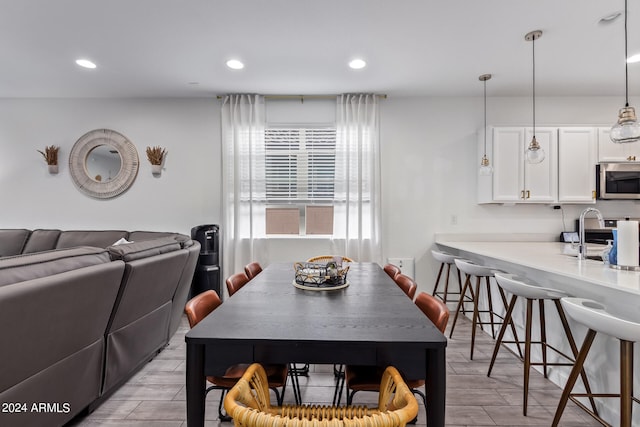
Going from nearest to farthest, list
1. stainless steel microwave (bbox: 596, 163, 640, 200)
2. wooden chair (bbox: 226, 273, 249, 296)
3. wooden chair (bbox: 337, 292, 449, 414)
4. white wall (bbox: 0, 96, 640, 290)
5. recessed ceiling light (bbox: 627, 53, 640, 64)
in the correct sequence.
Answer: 1. wooden chair (bbox: 337, 292, 449, 414)
2. wooden chair (bbox: 226, 273, 249, 296)
3. recessed ceiling light (bbox: 627, 53, 640, 64)
4. stainless steel microwave (bbox: 596, 163, 640, 200)
5. white wall (bbox: 0, 96, 640, 290)

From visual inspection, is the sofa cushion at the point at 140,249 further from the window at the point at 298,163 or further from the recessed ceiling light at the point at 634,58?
the recessed ceiling light at the point at 634,58

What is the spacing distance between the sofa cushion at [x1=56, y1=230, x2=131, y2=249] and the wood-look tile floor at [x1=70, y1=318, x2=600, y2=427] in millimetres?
1767

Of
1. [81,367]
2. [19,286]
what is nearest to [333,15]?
[19,286]

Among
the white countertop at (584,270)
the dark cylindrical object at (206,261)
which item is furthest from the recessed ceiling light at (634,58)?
the dark cylindrical object at (206,261)

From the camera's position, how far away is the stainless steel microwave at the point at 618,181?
11.8 feet

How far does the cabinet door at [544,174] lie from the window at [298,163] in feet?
7.34

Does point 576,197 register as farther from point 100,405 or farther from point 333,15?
point 100,405

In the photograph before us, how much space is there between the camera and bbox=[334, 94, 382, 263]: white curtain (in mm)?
3896

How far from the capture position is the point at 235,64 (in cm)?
312

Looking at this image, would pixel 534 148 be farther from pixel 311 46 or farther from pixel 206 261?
pixel 206 261

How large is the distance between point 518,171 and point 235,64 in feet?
10.8

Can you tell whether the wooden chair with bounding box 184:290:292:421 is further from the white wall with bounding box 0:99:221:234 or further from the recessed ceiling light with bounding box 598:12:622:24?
the recessed ceiling light with bounding box 598:12:622:24

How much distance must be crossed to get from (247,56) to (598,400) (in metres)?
3.58

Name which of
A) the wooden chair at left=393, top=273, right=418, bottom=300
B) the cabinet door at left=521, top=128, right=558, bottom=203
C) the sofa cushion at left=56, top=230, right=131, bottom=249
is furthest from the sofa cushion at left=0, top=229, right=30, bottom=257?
the cabinet door at left=521, top=128, right=558, bottom=203
